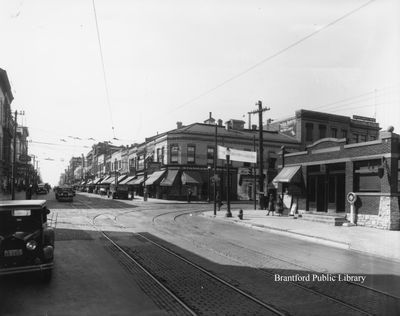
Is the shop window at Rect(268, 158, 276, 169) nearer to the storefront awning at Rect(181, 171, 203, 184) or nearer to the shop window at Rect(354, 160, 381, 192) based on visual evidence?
the storefront awning at Rect(181, 171, 203, 184)

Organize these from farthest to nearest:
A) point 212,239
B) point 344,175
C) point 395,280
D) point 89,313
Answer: point 344,175, point 212,239, point 395,280, point 89,313

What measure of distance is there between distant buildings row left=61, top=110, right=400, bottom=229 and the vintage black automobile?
17.4 metres

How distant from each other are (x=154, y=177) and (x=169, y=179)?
11.3 ft

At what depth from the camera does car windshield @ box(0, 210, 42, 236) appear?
27.3 ft

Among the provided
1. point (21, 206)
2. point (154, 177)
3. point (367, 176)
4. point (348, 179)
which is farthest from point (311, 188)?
point (154, 177)

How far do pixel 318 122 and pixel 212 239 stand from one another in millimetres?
43543

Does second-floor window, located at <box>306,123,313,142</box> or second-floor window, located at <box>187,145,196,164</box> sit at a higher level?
second-floor window, located at <box>306,123,313,142</box>

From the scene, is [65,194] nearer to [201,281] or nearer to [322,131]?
[322,131]

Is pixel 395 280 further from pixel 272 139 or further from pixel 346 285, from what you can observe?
pixel 272 139

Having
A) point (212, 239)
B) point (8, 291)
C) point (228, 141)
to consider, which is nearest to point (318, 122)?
point (228, 141)

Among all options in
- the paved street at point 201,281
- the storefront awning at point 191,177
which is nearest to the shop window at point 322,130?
the storefront awning at point 191,177

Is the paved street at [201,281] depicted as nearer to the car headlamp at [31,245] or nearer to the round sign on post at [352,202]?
the car headlamp at [31,245]

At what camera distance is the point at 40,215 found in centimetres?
873

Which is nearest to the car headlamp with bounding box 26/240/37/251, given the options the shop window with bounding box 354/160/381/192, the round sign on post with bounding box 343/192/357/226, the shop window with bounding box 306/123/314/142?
the round sign on post with bounding box 343/192/357/226
